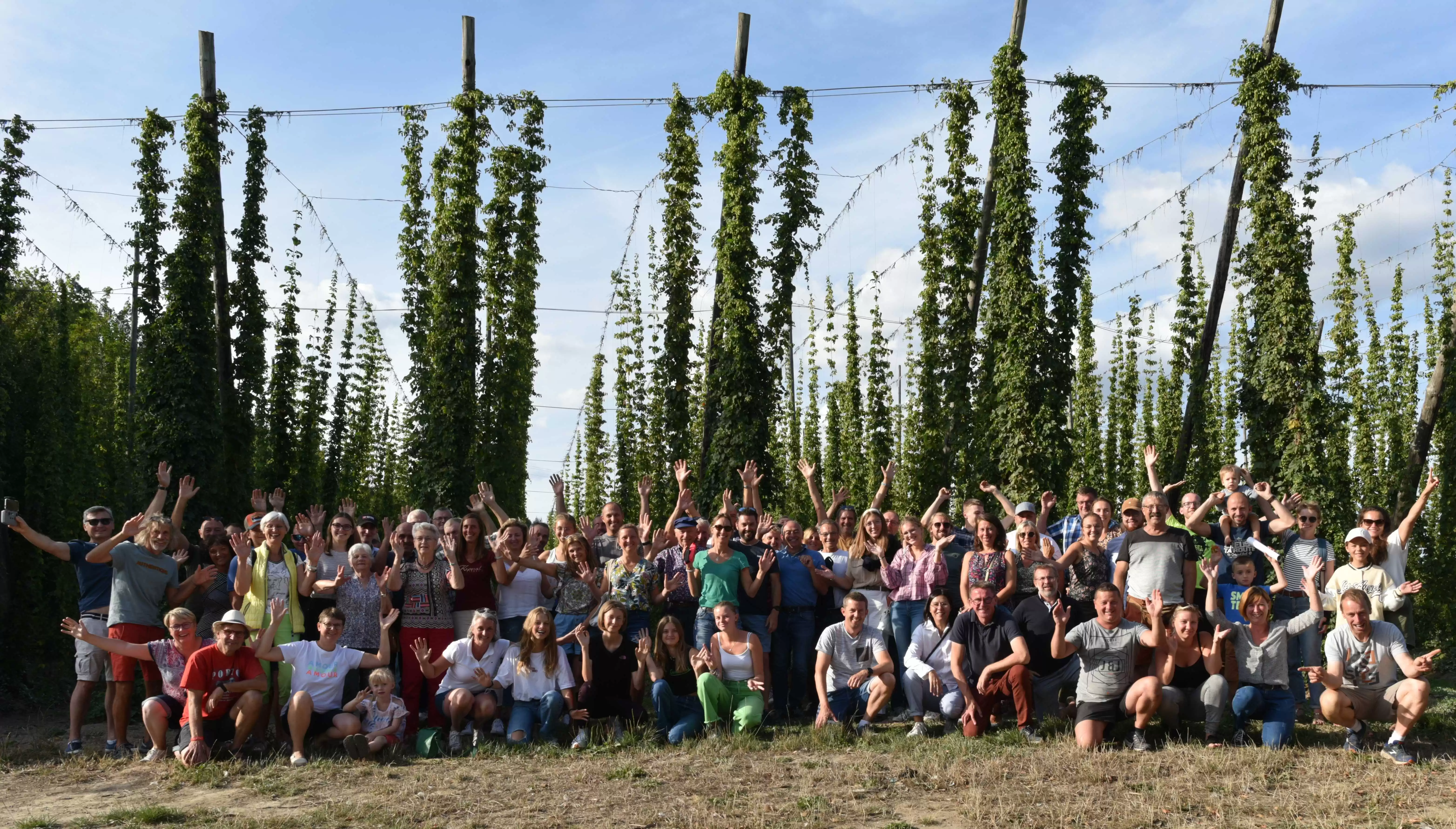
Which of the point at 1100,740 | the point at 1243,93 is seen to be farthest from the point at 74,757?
the point at 1243,93

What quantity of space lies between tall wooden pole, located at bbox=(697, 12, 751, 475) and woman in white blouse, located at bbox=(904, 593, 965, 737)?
7.19 m

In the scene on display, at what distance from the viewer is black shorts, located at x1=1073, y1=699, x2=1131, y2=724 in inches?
301

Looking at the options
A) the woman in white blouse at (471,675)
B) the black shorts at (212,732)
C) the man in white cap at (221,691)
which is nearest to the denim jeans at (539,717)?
the woman in white blouse at (471,675)

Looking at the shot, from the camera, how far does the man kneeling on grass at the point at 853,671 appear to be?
8.34m

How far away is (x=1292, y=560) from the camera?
887 cm

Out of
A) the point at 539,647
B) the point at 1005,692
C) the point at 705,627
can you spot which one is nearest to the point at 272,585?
the point at 539,647

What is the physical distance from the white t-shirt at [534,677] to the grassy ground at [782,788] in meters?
0.48

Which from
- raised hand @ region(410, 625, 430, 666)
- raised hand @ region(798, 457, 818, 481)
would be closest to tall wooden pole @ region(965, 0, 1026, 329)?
raised hand @ region(798, 457, 818, 481)

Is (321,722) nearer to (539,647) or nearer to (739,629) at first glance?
(539,647)

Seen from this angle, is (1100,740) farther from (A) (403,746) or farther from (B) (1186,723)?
(A) (403,746)

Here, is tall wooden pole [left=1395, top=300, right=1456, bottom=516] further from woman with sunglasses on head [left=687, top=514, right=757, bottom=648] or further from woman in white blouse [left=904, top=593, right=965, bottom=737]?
woman with sunglasses on head [left=687, top=514, right=757, bottom=648]

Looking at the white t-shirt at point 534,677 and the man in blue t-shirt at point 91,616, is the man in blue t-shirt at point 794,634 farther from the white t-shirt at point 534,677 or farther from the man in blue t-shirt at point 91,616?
the man in blue t-shirt at point 91,616

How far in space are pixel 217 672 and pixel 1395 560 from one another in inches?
349

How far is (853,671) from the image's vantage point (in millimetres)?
8492
